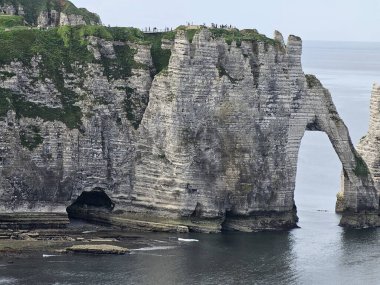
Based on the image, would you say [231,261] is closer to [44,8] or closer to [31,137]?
[31,137]

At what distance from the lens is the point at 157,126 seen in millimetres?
125688

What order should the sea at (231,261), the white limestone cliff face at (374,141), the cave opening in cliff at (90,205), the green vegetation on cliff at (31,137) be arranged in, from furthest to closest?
1. the white limestone cliff face at (374,141)
2. the cave opening in cliff at (90,205)
3. the green vegetation on cliff at (31,137)
4. the sea at (231,261)

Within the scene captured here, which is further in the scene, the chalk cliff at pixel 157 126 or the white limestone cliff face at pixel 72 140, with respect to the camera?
the chalk cliff at pixel 157 126

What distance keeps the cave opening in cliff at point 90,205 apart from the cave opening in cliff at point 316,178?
788 inches

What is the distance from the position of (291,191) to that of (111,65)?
20.0 metres

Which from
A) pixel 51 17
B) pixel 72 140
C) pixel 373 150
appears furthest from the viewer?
pixel 51 17

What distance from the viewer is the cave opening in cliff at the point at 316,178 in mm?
142625

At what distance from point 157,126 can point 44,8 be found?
37.2 metres

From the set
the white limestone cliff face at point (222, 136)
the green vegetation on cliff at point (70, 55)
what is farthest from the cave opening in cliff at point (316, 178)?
the green vegetation on cliff at point (70, 55)

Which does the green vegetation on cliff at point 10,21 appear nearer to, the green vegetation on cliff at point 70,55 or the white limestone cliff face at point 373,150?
the green vegetation on cliff at point 70,55

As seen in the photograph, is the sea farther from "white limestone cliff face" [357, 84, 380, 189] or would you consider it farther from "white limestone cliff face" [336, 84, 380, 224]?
"white limestone cliff face" [357, 84, 380, 189]

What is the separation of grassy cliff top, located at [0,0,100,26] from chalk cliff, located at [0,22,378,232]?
27.1 meters

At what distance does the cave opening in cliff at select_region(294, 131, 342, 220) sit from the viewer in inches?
5615

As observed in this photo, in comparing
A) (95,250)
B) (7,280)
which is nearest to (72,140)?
(95,250)
